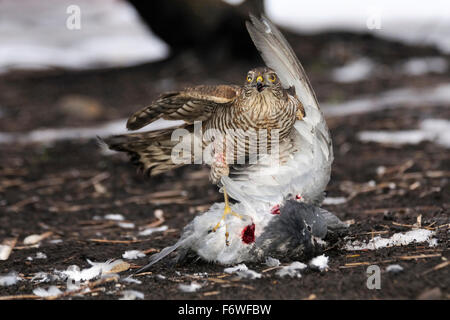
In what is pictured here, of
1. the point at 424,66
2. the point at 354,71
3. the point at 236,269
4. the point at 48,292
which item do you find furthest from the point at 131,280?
the point at 424,66

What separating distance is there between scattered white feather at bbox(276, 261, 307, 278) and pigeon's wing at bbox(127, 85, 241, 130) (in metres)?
1.04

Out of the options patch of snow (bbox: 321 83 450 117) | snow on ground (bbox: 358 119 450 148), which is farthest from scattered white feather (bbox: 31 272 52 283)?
patch of snow (bbox: 321 83 450 117)

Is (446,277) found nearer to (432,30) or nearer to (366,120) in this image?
(366,120)

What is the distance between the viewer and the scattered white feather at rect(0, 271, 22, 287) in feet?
9.09

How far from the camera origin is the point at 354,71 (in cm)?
981

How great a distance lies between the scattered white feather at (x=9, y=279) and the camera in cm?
277

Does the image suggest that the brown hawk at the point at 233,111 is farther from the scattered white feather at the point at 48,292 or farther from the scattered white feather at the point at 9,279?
the scattered white feather at the point at 9,279

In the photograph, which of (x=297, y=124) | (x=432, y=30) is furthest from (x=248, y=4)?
(x=297, y=124)

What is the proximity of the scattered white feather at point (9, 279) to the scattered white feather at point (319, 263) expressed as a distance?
1407 millimetres

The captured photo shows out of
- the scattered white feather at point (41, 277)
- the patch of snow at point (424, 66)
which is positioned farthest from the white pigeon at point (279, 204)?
the patch of snow at point (424, 66)

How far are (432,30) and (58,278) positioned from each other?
A: 1065 centimetres

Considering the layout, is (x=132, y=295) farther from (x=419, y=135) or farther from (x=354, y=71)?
(x=354, y=71)

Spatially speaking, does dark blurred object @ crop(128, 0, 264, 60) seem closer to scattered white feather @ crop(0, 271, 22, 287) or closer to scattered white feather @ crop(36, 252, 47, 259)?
scattered white feather @ crop(36, 252, 47, 259)
